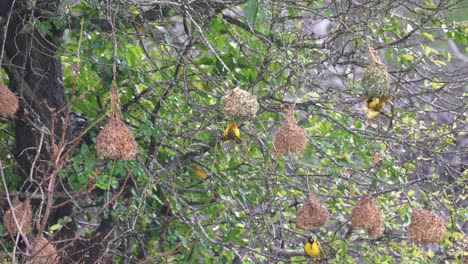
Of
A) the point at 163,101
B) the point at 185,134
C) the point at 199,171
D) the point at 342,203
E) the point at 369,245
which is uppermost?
the point at 163,101

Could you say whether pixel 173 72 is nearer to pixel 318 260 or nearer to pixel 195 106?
pixel 195 106

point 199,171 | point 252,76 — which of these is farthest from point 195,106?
point 199,171

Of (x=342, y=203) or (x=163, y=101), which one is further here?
(x=342, y=203)

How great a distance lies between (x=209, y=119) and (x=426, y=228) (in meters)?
1.07

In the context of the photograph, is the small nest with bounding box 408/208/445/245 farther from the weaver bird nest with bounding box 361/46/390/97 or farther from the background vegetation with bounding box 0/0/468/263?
the weaver bird nest with bounding box 361/46/390/97

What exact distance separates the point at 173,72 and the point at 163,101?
1.40 ft

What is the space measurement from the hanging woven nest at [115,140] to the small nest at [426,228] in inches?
48.5

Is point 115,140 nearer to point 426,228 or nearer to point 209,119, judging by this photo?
point 209,119

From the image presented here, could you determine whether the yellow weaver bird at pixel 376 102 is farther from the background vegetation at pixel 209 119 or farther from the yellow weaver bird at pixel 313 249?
the yellow weaver bird at pixel 313 249

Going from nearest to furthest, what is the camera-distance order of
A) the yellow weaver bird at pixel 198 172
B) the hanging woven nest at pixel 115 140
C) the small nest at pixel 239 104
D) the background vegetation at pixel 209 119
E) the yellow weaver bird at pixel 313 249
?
1. the hanging woven nest at pixel 115 140
2. the small nest at pixel 239 104
3. the background vegetation at pixel 209 119
4. the yellow weaver bird at pixel 313 249
5. the yellow weaver bird at pixel 198 172

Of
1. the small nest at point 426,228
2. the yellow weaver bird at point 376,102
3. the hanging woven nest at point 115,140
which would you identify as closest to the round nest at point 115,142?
the hanging woven nest at point 115,140

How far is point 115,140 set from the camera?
2.76m

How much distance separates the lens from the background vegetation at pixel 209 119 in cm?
348

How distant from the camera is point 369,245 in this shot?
14.4 feet
